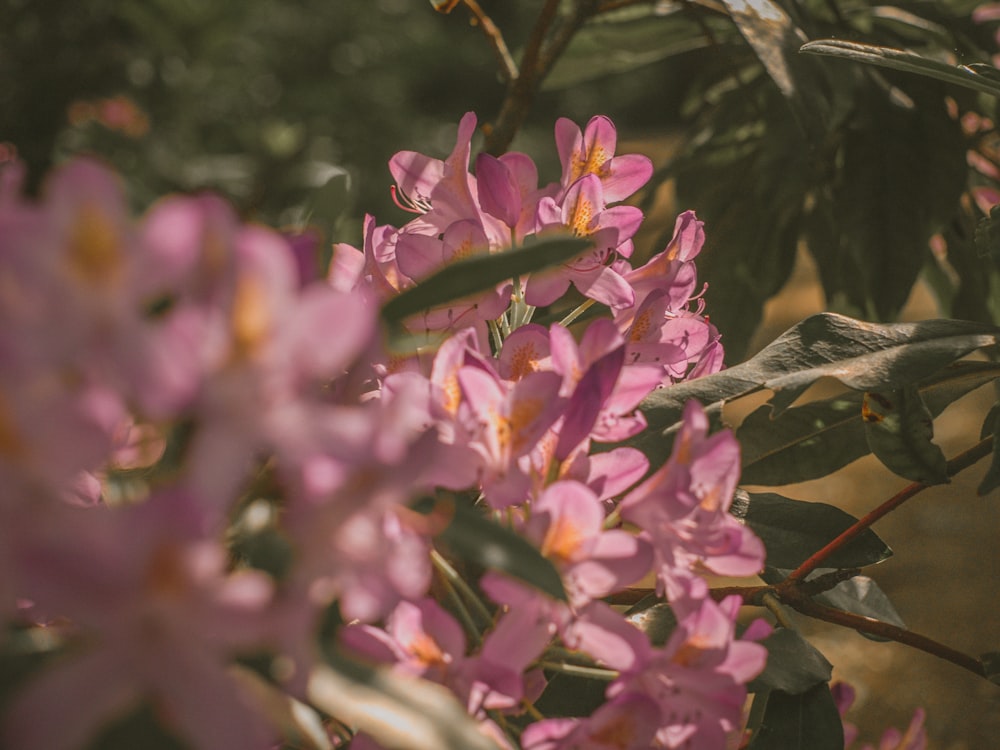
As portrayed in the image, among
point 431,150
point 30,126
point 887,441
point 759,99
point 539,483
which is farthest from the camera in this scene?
point 431,150

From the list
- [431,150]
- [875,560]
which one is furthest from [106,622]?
[431,150]

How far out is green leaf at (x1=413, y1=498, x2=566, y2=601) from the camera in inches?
8.7

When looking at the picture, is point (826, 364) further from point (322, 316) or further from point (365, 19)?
point (365, 19)

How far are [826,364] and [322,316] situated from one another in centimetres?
27

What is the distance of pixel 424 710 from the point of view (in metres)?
0.22

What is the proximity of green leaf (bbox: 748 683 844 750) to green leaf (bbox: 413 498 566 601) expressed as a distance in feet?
0.63

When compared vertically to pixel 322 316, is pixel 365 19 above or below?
below

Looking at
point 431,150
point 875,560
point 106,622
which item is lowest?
point 431,150

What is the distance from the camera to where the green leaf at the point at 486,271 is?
237mm

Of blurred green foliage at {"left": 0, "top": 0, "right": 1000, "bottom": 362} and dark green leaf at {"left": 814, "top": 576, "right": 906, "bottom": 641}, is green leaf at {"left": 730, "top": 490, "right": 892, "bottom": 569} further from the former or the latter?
blurred green foliage at {"left": 0, "top": 0, "right": 1000, "bottom": 362}

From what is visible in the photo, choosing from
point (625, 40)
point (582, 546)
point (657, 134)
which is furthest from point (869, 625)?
point (657, 134)

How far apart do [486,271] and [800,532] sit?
8.2 inches

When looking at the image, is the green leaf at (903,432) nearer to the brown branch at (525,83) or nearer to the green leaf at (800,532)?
the green leaf at (800,532)

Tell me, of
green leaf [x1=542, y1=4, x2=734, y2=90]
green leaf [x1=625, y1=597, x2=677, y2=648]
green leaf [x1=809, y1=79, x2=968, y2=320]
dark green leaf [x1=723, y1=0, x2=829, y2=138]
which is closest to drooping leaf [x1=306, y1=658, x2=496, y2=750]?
green leaf [x1=625, y1=597, x2=677, y2=648]
